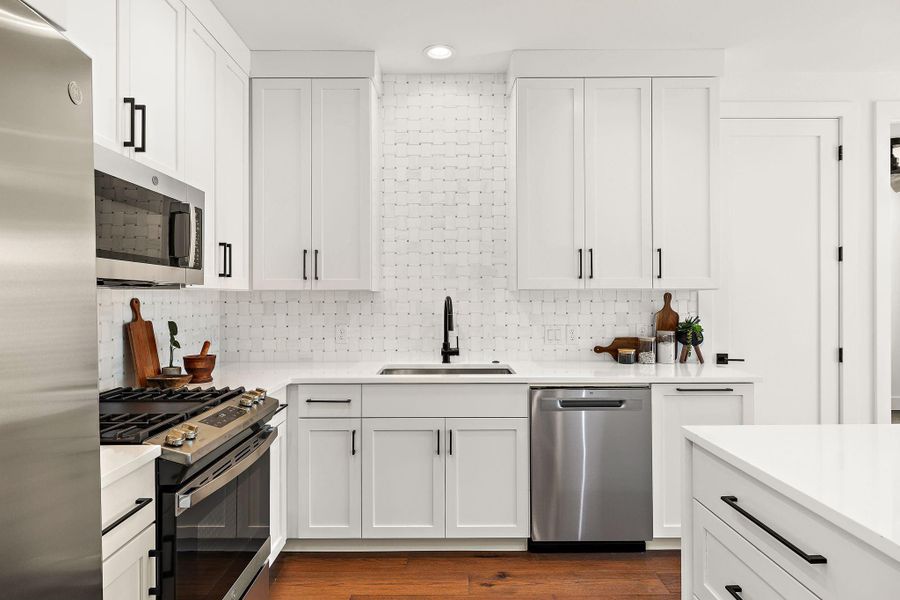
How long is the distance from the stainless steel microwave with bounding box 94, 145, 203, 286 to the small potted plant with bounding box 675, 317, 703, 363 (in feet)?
8.35

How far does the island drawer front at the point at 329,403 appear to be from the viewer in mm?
2840

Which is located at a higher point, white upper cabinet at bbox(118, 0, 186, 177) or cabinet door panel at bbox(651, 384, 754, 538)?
white upper cabinet at bbox(118, 0, 186, 177)

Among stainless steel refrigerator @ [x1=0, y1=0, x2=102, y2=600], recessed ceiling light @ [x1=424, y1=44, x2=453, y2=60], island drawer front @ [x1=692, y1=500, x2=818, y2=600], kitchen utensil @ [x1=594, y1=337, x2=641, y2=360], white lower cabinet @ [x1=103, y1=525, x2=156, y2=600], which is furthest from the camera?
kitchen utensil @ [x1=594, y1=337, x2=641, y2=360]

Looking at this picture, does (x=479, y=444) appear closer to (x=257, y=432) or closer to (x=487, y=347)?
(x=487, y=347)

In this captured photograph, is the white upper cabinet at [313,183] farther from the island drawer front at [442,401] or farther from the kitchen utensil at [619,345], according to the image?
the kitchen utensil at [619,345]

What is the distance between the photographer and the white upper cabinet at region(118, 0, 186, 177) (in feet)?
6.15

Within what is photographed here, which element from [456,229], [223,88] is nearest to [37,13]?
[223,88]

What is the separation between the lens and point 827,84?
346 centimetres

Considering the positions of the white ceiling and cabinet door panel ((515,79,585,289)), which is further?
cabinet door panel ((515,79,585,289))

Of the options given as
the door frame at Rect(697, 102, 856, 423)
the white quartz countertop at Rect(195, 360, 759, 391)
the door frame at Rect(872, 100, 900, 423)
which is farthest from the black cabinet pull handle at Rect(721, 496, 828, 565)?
the door frame at Rect(872, 100, 900, 423)

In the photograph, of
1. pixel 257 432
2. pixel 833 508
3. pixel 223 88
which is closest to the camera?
pixel 833 508

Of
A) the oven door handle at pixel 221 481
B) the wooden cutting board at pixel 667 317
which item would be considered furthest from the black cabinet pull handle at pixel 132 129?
the wooden cutting board at pixel 667 317

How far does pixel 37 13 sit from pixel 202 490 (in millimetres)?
1233

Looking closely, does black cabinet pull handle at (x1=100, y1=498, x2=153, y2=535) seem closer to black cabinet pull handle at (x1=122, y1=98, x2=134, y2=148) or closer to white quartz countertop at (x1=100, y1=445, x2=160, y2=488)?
white quartz countertop at (x1=100, y1=445, x2=160, y2=488)
